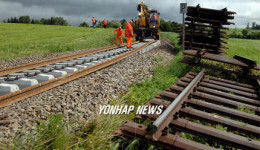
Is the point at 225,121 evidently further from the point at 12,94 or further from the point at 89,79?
the point at 12,94

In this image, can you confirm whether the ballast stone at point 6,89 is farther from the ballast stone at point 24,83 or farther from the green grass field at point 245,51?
the green grass field at point 245,51

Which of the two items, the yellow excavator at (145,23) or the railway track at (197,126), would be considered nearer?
the railway track at (197,126)

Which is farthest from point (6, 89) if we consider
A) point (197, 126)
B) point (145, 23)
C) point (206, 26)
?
point (145, 23)

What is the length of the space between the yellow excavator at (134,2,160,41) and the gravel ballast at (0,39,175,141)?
1310cm

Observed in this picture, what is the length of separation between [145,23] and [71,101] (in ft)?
56.5

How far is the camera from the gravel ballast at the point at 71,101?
3.05m

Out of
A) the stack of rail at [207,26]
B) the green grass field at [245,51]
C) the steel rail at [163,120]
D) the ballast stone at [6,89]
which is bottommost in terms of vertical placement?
the steel rail at [163,120]

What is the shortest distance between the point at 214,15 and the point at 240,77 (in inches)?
257

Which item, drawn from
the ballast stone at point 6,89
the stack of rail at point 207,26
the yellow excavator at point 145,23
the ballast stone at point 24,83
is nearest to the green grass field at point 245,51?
the stack of rail at point 207,26

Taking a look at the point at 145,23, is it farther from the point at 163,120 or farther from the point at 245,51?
the point at 163,120

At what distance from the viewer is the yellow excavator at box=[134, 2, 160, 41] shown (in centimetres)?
1841

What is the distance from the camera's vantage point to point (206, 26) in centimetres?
1159

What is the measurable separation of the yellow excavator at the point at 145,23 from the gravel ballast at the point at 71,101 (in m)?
13.1

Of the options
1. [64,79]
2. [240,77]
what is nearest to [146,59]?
[240,77]
